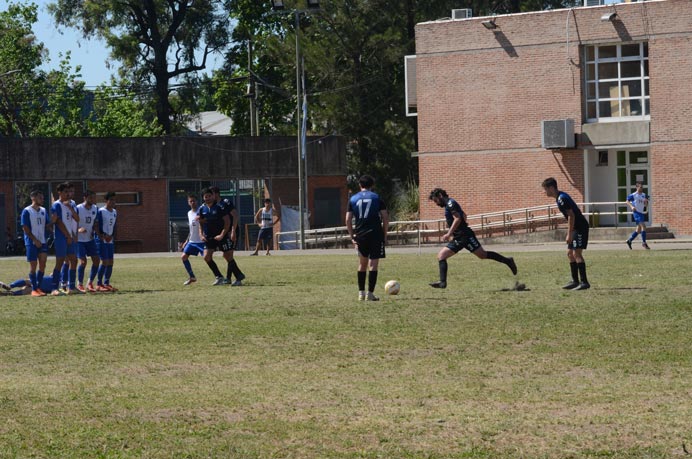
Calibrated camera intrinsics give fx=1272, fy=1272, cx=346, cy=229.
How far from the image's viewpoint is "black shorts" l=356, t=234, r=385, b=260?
60.5 ft

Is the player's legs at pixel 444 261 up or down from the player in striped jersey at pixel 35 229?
down

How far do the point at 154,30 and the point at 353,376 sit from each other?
202 feet

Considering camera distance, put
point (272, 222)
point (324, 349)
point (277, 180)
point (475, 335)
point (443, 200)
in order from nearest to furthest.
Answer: point (324, 349), point (475, 335), point (443, 200), point (272, 222), point (277, 180)

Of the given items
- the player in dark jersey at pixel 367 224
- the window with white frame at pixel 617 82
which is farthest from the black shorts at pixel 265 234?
the player in dark jersey at pixel 367 224

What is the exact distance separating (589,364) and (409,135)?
1996 inches

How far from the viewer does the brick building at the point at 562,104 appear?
4834 centimetres

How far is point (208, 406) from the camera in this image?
9398 mm

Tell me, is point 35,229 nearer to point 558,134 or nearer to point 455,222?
point 455,222

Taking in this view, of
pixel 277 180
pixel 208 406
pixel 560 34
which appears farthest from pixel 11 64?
pixel 208 406

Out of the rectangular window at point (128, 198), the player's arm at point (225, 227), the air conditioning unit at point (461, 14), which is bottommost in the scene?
the player's arm at point (225, 227)

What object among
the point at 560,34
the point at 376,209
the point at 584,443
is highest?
the point at 560,34

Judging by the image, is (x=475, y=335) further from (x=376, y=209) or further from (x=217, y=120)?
(x=217, y=120)

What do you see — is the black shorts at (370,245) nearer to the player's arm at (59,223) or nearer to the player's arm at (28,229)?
the player's arm at (59,223)

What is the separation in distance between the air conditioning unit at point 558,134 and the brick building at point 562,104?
0.58 ft
